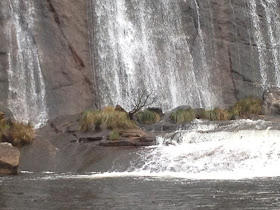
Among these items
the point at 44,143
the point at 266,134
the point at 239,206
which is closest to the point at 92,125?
the point at 44,143

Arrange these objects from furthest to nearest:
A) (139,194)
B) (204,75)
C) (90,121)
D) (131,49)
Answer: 1. (204,75)
2. (131,49)
3. (90,121)
4. (139,194)

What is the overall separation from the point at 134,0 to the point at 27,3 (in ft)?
24.6

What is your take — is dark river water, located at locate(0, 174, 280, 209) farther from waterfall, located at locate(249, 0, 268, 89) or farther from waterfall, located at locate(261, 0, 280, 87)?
waterfall, located at locate(261, 0, 280, 87)

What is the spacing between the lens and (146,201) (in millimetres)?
11297

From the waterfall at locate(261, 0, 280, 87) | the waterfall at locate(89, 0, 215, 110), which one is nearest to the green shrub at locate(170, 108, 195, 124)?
the waterfall at locate(89, 0, 215, 110)

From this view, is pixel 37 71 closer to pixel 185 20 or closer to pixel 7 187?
pixel 185 20

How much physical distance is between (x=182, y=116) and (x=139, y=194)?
1407 cm

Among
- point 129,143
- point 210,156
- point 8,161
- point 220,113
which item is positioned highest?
point 220,113

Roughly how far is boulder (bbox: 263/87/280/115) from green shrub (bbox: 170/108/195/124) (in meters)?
4.80

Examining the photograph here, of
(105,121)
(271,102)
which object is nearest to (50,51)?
(105,121)

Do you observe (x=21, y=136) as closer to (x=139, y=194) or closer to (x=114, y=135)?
(x=114, y=135)

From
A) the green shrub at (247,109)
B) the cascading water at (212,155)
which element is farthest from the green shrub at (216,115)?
the cascading water at (212,155)

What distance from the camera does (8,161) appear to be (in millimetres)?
17953

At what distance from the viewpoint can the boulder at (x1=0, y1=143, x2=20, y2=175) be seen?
17.9 m
